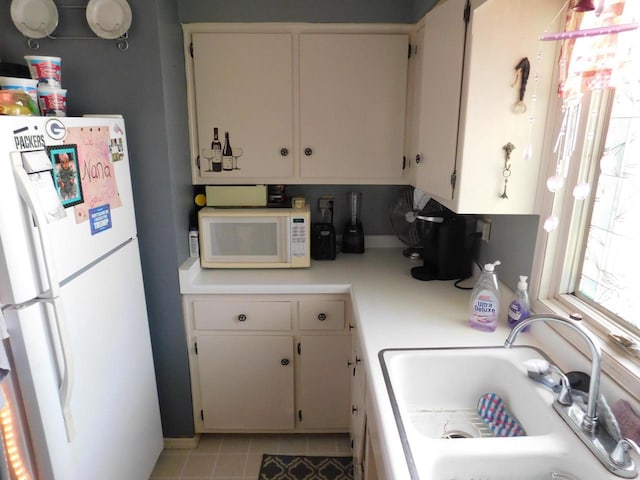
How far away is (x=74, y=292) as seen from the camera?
128cm

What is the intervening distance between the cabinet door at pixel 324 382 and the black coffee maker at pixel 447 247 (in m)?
0.52

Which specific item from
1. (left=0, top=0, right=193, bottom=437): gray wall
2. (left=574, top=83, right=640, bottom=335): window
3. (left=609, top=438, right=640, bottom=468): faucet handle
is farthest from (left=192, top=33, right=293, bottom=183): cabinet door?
(left=609, top=438, right=640, bottom=468): faucet handle

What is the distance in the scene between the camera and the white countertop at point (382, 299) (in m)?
1.19

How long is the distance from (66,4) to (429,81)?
4.55ft

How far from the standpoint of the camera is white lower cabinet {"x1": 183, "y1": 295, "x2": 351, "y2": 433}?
1955 mm

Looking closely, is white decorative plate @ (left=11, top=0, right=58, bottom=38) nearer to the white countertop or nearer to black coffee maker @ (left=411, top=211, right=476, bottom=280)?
the white countertop

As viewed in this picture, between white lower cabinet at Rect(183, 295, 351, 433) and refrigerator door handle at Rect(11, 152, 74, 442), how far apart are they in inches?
29.5

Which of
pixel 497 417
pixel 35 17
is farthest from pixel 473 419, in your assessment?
pixel 35 17

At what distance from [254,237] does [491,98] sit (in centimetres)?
122

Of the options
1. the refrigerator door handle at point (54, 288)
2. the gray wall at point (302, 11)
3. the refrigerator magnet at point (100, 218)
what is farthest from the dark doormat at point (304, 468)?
the gray wall at point (302, 11)

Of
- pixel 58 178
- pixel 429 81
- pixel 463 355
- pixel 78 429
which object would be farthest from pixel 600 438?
pixel 58 178

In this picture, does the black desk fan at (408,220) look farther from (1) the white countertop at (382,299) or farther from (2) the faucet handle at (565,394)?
(2) the faucet handle at (565,394)

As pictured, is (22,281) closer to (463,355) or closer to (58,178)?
(58,178)

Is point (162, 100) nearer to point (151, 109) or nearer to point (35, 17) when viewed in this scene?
point (151, 109)
